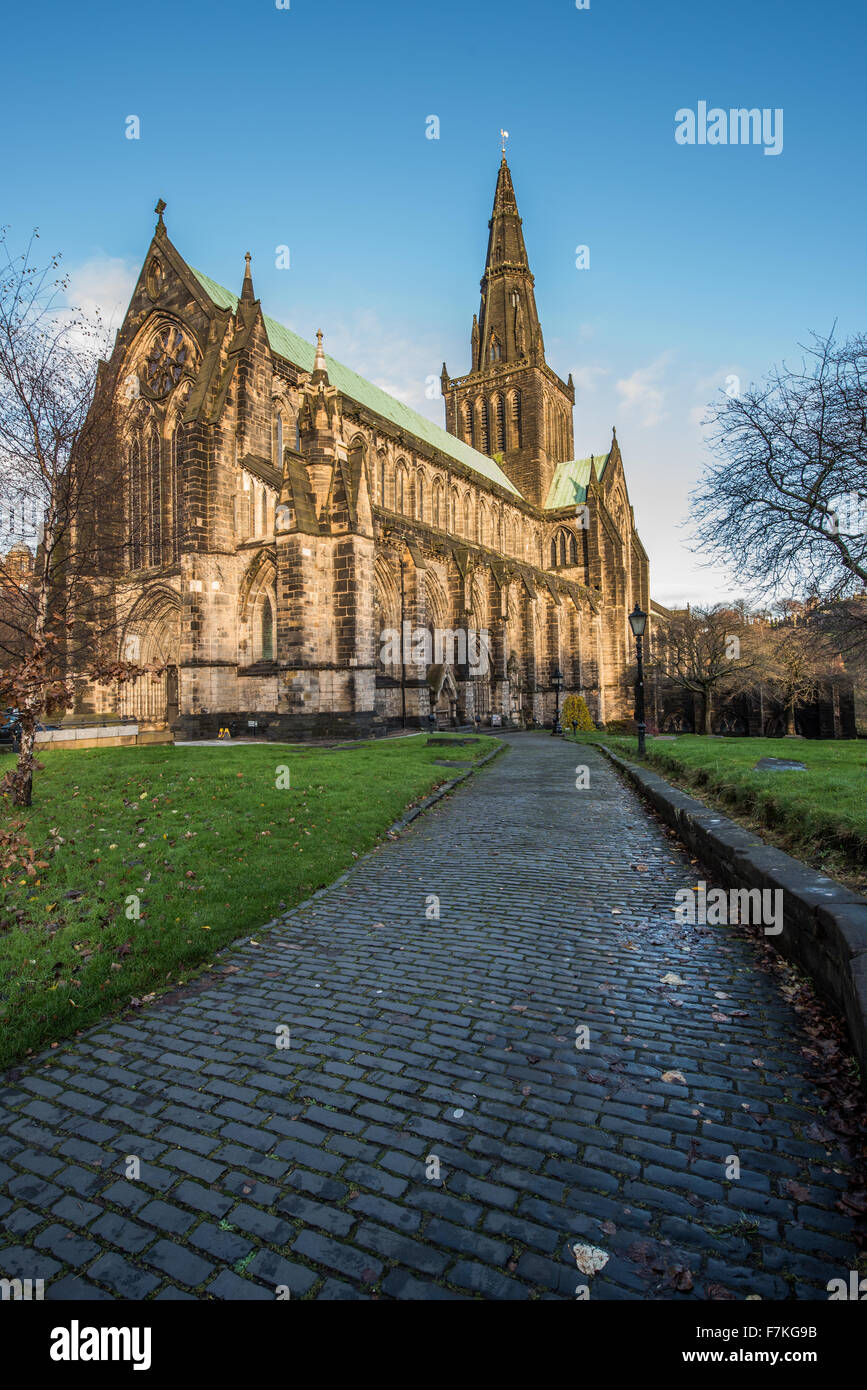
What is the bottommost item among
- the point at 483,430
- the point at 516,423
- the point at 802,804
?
the point at 802,804

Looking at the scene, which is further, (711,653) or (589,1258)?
(711,653)

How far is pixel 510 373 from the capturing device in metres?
49.9

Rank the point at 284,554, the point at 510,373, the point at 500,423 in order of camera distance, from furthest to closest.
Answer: the point at 500,423
the point at 510,373
the point at 284,554

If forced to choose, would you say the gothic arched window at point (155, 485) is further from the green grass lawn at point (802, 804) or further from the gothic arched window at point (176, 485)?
the green grass lawn at point (802, 804)

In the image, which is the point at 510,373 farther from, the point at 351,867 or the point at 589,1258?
the point at 589,1258

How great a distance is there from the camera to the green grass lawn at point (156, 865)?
430cm

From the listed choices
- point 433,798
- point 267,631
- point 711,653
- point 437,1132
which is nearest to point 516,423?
point 711,653

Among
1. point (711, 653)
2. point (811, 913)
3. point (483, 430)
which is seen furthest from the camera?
point (483, 430)

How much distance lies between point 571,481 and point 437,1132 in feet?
178

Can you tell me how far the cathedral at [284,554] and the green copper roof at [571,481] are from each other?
43.8ft

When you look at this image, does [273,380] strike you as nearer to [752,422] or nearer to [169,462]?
[169,462]

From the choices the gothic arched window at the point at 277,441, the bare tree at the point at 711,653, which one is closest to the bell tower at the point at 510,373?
the bare tree at the point at 711,653

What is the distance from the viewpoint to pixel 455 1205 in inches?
92.8

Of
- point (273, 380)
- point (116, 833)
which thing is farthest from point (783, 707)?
point (116, 833)
